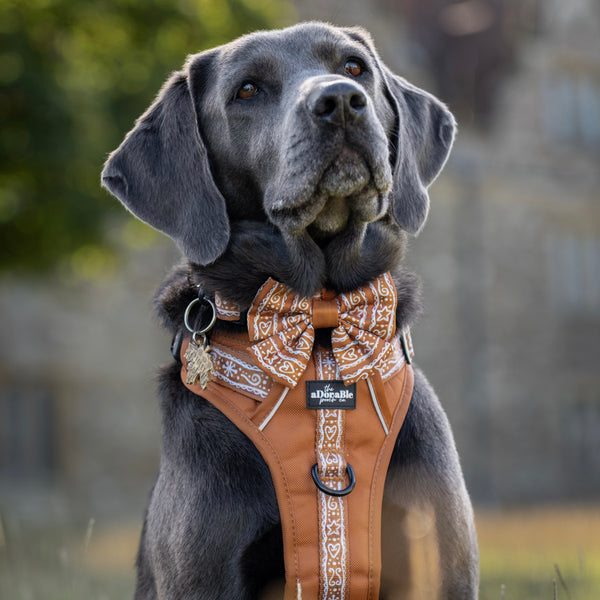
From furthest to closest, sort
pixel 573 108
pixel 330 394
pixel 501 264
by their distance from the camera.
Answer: pixel 573 108, pixel 501 264, pixel 330 394

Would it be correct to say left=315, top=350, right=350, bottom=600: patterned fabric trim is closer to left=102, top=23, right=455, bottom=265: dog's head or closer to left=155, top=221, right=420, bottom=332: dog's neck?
left=155, top=221, right=420, bottom=332: dog's neck

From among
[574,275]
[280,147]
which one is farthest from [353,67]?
[574,275]

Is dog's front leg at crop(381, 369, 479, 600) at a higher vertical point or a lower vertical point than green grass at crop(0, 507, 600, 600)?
higher

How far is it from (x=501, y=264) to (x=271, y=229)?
15215 millimetres

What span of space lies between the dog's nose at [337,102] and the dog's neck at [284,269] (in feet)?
1.35

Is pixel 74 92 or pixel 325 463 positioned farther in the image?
pixel 74 92

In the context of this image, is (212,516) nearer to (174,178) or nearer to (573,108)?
(174,178)

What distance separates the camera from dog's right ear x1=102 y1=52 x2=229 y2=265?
2922 mm

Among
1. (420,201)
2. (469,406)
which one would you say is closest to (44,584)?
(420,201)

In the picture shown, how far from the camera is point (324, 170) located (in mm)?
2791

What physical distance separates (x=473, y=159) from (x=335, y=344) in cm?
1495

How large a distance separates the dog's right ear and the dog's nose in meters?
0.46

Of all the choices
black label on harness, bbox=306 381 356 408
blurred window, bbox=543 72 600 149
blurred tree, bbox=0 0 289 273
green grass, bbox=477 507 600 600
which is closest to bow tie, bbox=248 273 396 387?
black label on harness, bbox=306 381 356 408

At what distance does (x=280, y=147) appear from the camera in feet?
9.50
